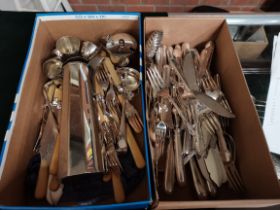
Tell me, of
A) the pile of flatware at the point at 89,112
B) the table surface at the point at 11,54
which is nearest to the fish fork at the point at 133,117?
the pile of flatware at the point at 89,112

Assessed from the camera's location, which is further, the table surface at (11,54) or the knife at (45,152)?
the table surface at (11,54)

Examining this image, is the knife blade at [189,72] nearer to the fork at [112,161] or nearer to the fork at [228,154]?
the fork at [228,154]

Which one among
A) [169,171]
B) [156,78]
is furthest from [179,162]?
[156,78]

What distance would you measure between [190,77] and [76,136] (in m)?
0.35

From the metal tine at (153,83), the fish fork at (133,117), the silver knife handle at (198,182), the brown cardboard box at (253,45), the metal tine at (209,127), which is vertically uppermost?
the brown cardboard box at (253,45)

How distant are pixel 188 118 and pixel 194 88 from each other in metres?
0.09

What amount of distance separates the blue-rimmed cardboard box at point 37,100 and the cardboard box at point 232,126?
61mm

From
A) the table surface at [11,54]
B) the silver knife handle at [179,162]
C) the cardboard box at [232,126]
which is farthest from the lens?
the table surface at [11,54]

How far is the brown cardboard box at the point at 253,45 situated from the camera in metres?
0.68

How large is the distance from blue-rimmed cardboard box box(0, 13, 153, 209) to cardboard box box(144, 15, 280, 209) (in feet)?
0.20

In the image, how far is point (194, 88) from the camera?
2.03 feet

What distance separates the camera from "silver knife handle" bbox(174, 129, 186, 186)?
0.51m

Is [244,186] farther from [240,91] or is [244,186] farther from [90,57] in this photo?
[90,57]

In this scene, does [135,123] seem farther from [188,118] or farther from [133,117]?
[188,118]
